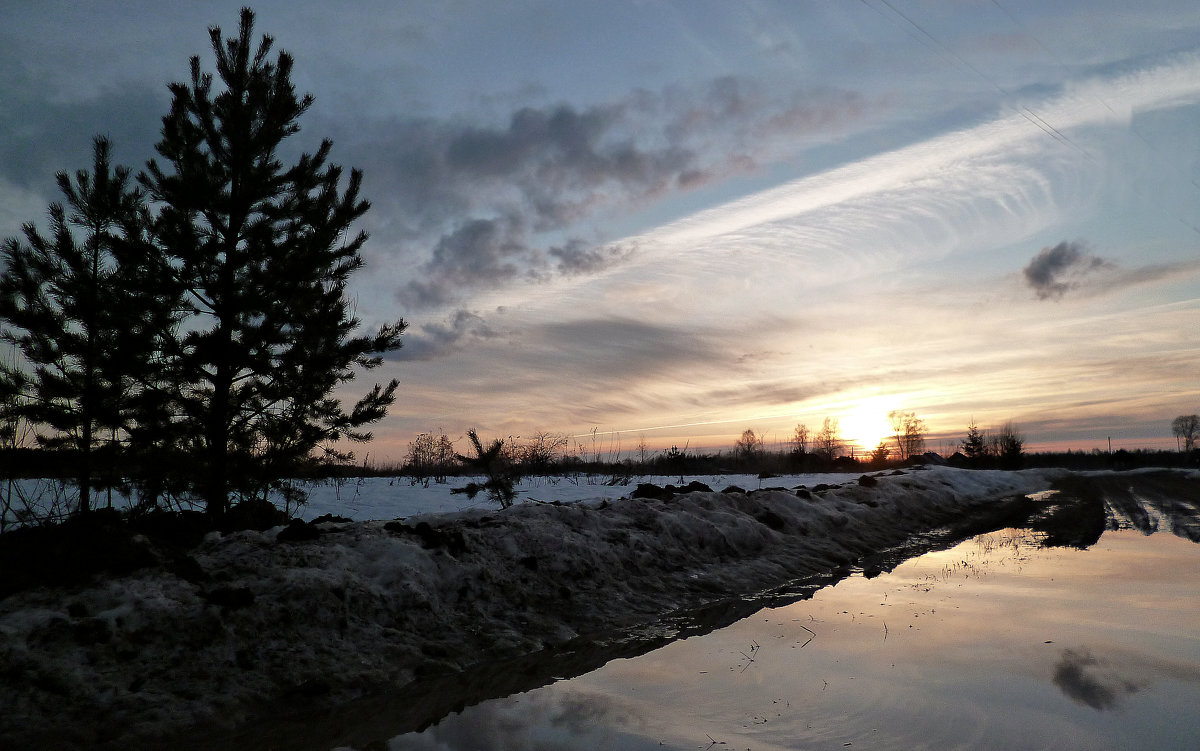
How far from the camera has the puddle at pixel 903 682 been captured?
11.4 ft

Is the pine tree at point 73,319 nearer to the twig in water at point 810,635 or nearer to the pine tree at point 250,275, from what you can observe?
the pine tree at point 250,275

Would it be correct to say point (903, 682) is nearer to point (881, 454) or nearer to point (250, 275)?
point (250, 275)

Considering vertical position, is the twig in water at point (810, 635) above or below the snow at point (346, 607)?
below

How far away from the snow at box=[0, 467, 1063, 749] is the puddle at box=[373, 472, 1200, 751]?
43.9 inches

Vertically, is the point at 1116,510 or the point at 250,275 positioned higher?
the point at 250,275

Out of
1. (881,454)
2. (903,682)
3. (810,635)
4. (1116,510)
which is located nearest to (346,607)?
(810,635)

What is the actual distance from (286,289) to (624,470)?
20.6 metres

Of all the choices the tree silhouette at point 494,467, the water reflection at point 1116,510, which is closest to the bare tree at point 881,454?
the water reflection at point 1116,510

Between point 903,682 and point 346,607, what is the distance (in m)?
4.31

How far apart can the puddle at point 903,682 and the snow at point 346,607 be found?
43.9 inches

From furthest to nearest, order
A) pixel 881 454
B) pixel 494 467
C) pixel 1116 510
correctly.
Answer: pixel 881 454 < pixel 1116 510 < pixel 494 467

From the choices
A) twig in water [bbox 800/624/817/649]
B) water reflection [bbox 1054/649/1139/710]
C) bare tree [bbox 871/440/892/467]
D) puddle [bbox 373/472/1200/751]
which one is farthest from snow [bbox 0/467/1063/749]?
bare tree [bbox 871/440/892/467]

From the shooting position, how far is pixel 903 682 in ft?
13.8

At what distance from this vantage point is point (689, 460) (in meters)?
32.0
